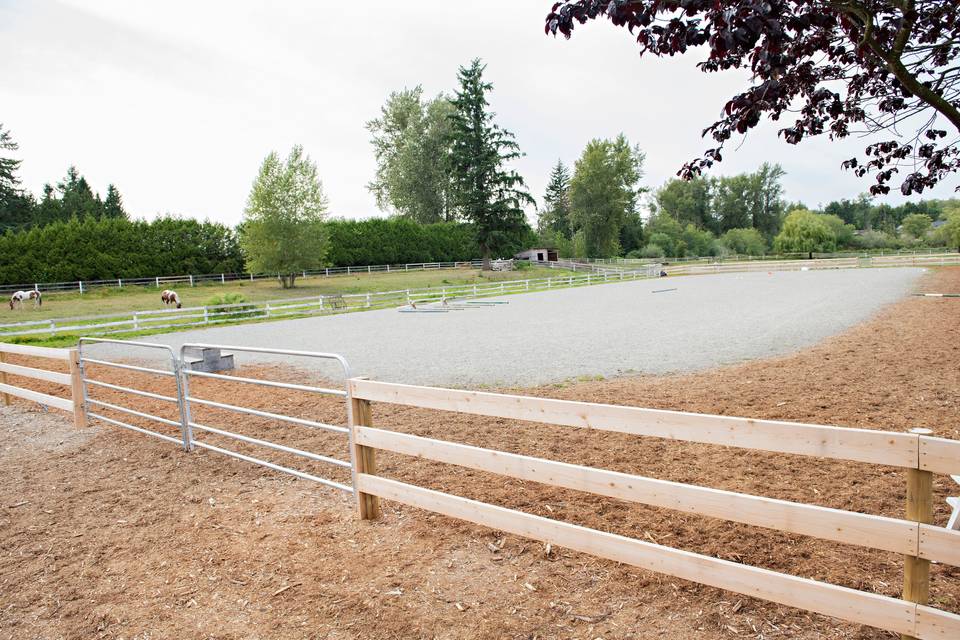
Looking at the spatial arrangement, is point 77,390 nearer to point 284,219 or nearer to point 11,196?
point 284,219

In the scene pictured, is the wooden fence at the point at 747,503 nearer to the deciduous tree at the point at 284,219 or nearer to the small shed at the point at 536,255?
the deciduous tree at the point at 284,219

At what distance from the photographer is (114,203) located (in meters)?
74.5

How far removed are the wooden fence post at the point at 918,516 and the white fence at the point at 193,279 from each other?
4036 centimetres

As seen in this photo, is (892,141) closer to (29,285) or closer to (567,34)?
(567,34)

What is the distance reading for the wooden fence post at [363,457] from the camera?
411 cm

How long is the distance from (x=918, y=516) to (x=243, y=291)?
39935mm

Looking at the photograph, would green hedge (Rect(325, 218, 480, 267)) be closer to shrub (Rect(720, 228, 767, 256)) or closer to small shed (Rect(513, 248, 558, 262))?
small shed (Rect(513, 248, 558, 262))

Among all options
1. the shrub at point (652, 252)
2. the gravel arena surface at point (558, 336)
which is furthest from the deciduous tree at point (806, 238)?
the gravel arena surface at point (558, 336)

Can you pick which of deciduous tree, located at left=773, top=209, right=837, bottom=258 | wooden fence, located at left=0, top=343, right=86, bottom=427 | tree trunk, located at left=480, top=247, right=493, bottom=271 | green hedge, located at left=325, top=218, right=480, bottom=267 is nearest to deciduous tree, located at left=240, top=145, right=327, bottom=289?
green hedge, located at left=325, top=218, right=480, bottom=267

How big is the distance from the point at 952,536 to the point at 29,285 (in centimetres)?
4240

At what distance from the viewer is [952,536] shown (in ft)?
7.19

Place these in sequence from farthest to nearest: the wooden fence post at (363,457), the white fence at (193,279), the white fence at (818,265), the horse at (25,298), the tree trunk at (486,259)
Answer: the white fence at (818,265) < the tree trunk at (486,259) < the white fence at (193,279) < the horse at (25,298) < the wooden fence post at (363,457)

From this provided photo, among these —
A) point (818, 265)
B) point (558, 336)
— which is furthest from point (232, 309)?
point (818, 265)

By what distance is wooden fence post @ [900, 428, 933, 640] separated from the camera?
7.40 feet
